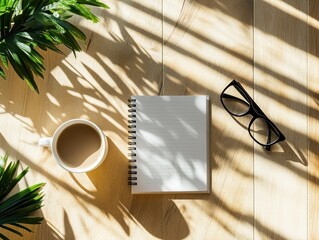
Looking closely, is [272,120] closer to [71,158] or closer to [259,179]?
[259,179]

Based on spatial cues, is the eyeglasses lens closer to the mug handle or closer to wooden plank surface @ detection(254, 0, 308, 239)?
wooden plank surface @ detection(254, 0, 308, 239)

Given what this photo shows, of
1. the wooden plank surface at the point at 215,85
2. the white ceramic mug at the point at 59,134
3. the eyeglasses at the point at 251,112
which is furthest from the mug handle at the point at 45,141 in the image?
the eyeglasses at the point at 251,112

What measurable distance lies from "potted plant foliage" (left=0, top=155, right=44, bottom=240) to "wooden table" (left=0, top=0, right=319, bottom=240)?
0.26ft

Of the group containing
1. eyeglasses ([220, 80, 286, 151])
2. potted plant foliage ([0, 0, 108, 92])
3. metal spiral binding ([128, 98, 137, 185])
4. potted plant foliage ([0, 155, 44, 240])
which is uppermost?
potted plant foliage ([0, 0, 108, 92])

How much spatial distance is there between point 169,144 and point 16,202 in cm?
36

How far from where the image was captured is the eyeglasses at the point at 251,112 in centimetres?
116

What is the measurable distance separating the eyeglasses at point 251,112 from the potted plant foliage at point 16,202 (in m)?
0.47

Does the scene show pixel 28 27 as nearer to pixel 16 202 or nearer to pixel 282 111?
pixel 16 202

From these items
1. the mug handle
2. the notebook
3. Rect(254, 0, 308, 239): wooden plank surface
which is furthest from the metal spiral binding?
Rect(254, 0, 308, 239): wooden plank surface

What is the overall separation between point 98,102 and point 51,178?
0.21 metres

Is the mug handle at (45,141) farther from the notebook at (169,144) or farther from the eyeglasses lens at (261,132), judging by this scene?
the eyeglasses lens at (261,132)

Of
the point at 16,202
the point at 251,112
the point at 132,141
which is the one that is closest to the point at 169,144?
the point at 132,141

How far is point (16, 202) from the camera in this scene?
107 cm

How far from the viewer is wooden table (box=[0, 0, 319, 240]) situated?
46.0 inches
